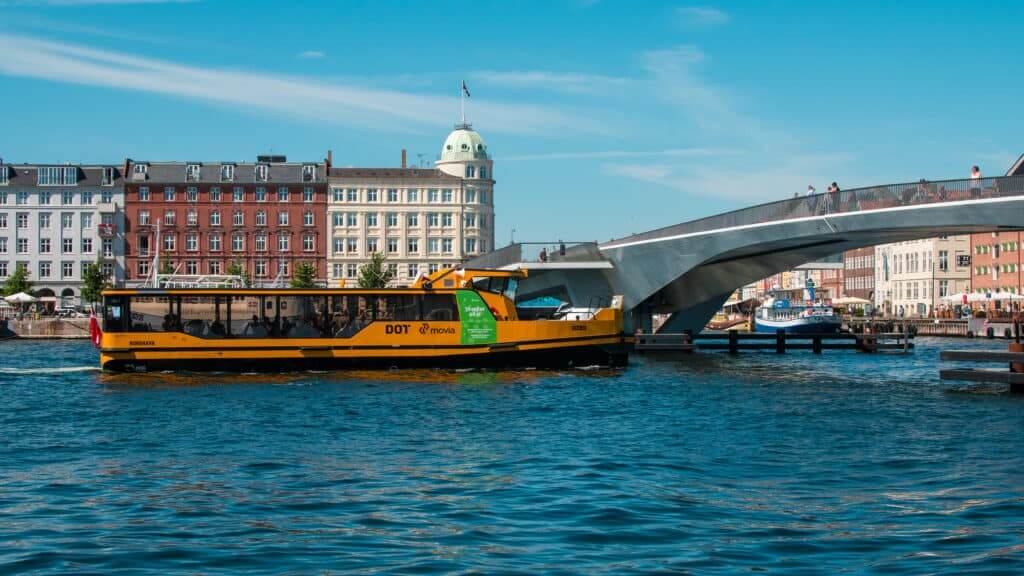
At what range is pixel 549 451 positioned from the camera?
23.9m

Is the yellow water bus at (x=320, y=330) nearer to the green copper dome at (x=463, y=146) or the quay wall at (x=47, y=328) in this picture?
the quay wall at (x=47, y=328)

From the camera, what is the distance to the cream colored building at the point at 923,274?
123 meters

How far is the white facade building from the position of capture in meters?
124

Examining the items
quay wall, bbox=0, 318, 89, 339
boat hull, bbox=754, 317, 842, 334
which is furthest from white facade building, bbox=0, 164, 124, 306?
boat hull, bbox=754, 317, 842, 334

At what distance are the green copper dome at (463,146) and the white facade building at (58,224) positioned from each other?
32.2 metres

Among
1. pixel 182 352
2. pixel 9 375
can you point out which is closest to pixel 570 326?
pixel 182 352

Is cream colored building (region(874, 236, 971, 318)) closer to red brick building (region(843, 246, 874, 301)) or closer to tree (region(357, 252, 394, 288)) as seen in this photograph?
red brick building (region(843, 246, 874, 301))

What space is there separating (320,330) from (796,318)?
56.0 m

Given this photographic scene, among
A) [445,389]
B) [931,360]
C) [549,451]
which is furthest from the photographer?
[931,360]

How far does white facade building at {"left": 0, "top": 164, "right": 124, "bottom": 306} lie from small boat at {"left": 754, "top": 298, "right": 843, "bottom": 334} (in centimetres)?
6058

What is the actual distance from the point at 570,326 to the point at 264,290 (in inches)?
414

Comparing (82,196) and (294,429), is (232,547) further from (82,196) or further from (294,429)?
(82,196)

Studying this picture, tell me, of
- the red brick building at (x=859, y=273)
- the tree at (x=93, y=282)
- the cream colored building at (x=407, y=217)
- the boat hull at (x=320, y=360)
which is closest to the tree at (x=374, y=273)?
the cream colored building at (x=407, y=217)

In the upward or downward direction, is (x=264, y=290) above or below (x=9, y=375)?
above
